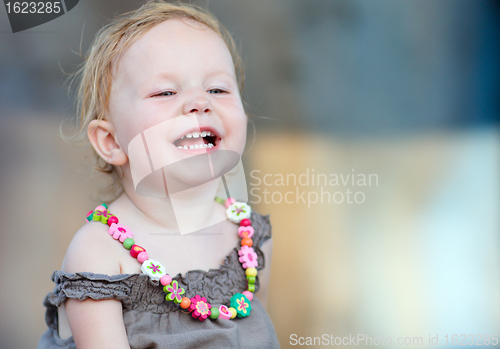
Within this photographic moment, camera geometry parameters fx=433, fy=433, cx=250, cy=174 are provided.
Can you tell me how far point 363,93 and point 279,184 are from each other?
27 cm

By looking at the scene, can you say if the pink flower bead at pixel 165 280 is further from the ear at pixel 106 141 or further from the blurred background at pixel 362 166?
the blurred background at pixel 362 166

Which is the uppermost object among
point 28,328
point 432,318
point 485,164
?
point 485,164

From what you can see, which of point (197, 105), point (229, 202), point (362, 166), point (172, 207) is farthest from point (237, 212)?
point (362, 166)

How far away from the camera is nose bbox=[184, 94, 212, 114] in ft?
1.87

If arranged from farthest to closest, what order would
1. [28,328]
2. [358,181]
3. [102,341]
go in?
[358,181], [28,328], [102,341]

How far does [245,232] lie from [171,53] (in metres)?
0.30

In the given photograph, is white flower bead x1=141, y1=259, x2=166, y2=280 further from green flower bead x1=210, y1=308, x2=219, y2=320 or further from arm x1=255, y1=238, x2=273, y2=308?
arm x1=255, y1=238, x2=273, y2=308

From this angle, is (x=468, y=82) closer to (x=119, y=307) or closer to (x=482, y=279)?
(x=482, y=279)

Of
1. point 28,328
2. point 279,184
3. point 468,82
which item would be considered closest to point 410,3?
point 468,82

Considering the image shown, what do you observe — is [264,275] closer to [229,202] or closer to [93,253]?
[229,202]

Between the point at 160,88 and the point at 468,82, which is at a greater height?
the point at 160,88

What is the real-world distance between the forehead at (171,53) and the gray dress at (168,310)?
0.89 ft

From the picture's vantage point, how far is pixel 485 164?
975 mm

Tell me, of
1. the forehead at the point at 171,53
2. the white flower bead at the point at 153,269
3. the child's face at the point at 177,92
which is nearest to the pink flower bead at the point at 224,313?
the white flower bead at the point at 153,269
